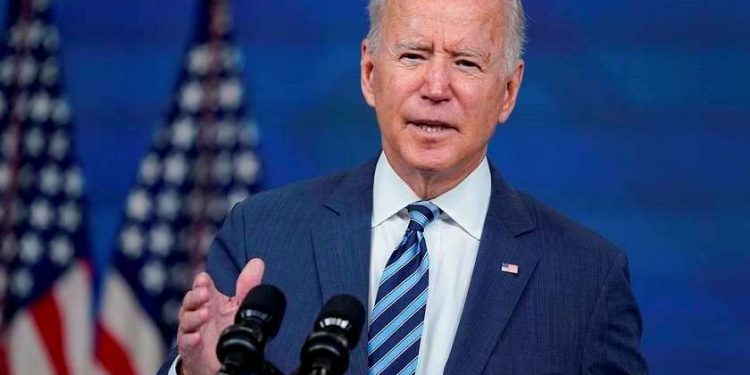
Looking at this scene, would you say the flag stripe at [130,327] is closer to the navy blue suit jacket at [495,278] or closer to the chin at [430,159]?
the navy blue suit jacket at [495,278]

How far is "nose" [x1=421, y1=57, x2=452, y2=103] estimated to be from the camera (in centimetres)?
250

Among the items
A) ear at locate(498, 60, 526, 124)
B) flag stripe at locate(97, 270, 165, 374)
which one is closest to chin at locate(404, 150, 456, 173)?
ear at locate(498, 60, 526, 124)

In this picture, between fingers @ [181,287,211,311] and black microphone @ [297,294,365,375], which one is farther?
fingers @ [181,287,211,311]

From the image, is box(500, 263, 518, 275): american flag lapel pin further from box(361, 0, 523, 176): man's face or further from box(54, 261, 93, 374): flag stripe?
box(54, 261, 93, 374): flag stripe

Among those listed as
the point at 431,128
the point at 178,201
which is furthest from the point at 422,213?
the point at 178,201

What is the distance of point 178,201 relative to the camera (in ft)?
13.5

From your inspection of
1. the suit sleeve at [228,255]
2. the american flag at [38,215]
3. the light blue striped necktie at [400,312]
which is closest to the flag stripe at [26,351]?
the american flag at [38,215]

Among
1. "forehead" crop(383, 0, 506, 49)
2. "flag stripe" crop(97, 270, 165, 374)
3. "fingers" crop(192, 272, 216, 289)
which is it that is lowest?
"flag stripe" crop(97, 270, 165, 374)

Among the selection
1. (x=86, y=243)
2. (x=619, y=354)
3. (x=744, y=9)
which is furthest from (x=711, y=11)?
(x=86, y=243)

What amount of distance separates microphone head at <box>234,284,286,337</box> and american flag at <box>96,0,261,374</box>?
2107mm

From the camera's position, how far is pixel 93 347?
4133 mm

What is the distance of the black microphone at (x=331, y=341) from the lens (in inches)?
70.6

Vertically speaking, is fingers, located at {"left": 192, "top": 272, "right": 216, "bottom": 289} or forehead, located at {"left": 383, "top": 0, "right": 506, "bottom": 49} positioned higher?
forehead, located at {"left": 383, "top": 0, "right": 506, "bottom": 49}

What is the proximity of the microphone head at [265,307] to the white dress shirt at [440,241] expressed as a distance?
587mm
